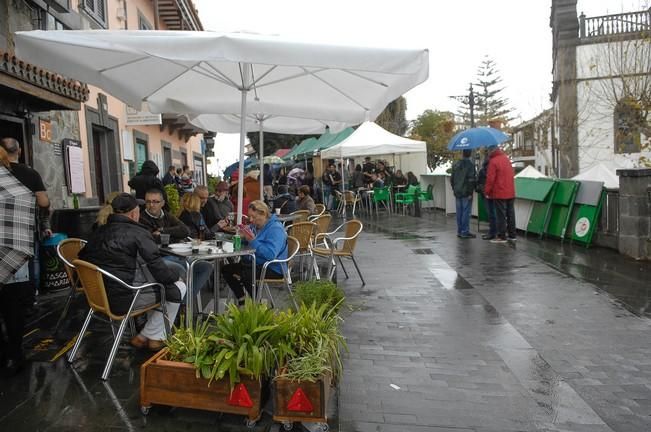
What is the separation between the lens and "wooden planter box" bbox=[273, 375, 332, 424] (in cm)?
284

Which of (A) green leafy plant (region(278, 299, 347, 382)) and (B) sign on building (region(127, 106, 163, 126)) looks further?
(B) sign on building (region(127, 106, 163, 126))

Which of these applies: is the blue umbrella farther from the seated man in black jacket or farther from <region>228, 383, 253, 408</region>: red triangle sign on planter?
<region>228, 383, 253, 408</region>: red triangle sign on planter

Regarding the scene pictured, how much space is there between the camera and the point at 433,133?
48.4m

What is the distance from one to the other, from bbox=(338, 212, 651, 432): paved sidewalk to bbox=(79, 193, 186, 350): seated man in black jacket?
1577 mm

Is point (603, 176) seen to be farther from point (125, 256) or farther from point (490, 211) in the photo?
point (125, 256)

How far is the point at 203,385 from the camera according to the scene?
2.96 meters

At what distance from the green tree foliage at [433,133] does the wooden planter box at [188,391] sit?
40.4 meters

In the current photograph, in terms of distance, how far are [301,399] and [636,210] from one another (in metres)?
6.84

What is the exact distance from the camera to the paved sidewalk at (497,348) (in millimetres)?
3176

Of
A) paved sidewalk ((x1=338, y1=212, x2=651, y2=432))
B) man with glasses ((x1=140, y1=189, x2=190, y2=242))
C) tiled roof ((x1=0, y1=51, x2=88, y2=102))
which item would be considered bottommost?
paved sidewalk ((x1=338, y1=212, x2=651, y2=432))

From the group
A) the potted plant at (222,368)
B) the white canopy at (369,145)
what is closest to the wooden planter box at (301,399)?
the potted plant at (222,368)

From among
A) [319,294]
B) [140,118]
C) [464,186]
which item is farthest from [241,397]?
[140,118]

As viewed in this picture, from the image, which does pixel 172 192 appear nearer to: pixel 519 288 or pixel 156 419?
pixel 519 288

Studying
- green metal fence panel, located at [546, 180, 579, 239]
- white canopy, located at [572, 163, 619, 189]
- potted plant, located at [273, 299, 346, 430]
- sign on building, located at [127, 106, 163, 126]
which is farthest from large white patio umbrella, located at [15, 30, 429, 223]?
sign on building, located at [127, 106, 163, 126]
